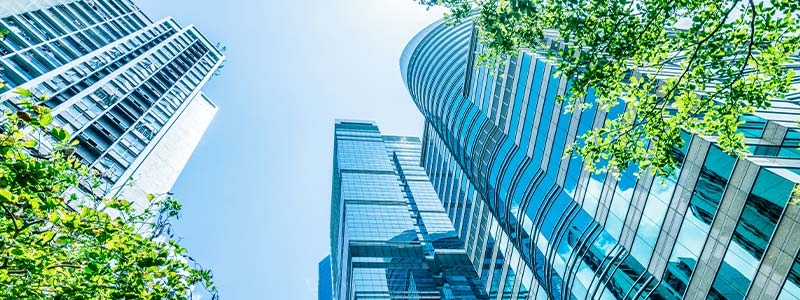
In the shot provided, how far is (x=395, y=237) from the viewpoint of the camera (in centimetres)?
7712

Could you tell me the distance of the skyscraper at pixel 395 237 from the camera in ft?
221

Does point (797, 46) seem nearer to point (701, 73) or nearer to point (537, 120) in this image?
point (701, 73)

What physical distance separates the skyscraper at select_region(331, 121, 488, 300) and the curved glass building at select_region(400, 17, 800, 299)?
65.9ft

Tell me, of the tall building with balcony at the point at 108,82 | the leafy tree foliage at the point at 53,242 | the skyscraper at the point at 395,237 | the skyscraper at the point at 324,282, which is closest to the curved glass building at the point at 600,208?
the leafy tree foliage at the point at 53,242

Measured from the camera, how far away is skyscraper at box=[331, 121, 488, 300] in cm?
6738

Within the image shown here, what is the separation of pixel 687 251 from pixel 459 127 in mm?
32596

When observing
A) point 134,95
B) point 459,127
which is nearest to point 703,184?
point 459,127

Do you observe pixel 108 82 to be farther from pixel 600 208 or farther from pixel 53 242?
pixel 600 208

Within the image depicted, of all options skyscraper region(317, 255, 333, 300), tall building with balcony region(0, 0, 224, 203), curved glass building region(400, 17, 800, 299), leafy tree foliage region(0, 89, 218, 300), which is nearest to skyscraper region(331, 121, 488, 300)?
curved glass building region(400, 17, 800, 299)

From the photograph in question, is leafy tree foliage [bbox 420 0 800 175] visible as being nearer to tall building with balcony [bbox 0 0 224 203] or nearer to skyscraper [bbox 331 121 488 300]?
tall building with balcony [bbox 0 0 224 203]

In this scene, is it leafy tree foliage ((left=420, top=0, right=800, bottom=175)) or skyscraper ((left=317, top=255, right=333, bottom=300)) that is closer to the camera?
leafy tree foliage ((left=420, top=0, right=800, bottom=175))

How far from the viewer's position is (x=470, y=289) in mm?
67562

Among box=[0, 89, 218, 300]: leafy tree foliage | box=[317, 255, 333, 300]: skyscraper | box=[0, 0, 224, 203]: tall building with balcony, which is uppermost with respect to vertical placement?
box=[0, 0, 224, 203]: tall building with balcony

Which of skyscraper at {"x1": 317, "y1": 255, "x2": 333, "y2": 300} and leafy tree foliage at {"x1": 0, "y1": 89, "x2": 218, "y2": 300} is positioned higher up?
leafy tree foliage at {"x1": 0, "y1": 89, "x2": 218, "y2": 300}
